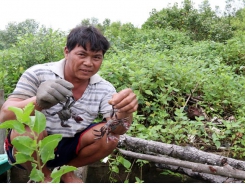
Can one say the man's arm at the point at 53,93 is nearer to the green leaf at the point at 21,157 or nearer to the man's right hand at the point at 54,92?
the man's right hand at the point at 54,92

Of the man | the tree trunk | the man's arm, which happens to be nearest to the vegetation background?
the tree trunk

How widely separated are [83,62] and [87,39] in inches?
7.1

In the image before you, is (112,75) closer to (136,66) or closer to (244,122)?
(136,66)

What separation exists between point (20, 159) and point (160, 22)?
16.4 meters

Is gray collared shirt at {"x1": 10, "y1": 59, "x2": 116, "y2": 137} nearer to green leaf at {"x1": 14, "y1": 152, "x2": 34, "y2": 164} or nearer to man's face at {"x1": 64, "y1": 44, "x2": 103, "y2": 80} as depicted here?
man's face at {"x1": 64, "y1": 44, "x2": 103, "y2": 80}

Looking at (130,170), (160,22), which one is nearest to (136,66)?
(130,170)

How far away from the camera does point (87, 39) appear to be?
2.47 m

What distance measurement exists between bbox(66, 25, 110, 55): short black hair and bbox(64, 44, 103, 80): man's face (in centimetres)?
3

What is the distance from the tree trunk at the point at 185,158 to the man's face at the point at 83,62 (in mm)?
748

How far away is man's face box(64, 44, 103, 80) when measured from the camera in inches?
95.3

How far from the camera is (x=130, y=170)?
3055 millimetres

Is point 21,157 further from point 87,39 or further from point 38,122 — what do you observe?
point 87,39

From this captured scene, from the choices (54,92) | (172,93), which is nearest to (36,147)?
(54,92)

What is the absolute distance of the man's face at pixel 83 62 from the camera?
2422 mm
